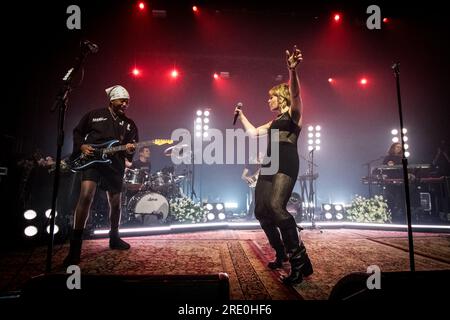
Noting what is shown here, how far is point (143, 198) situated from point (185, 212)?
1.56 m

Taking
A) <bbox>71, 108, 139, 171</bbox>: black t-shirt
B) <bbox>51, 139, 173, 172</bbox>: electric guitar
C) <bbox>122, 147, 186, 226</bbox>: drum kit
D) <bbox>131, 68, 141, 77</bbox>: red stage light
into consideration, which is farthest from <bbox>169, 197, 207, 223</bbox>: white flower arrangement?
<bbox>131, 68, 141, 77</bbox>: red stage light

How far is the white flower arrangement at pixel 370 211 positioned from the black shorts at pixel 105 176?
7791 mm

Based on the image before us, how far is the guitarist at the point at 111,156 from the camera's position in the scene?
3.57 m

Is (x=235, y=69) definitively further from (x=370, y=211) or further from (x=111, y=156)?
(x=111, y=156)

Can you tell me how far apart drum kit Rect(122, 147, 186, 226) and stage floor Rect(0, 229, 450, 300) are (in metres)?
2.66

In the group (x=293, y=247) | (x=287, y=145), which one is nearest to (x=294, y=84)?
(x=287, y=145)

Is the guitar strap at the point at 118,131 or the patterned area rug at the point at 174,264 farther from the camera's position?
the guitar strap at the point at 118,131

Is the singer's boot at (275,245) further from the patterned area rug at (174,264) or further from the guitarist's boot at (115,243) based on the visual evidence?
the guitarist's boot at (115,243)

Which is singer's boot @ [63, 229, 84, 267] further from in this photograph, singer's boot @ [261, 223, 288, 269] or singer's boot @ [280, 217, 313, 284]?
singer's boot @ [280, 217, 313, 284]

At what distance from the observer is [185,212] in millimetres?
8305

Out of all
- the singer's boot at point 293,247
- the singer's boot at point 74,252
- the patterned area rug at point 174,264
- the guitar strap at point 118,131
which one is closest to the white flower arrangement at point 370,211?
the patterned area rug at point 174,264

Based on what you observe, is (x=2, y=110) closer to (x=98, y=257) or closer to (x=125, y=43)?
(x=125, y=43)
